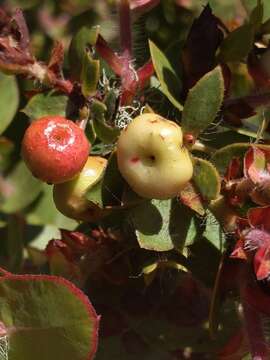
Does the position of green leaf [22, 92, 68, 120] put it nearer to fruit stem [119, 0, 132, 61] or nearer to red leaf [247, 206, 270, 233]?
fruit stem [119, 0, 132, 61]

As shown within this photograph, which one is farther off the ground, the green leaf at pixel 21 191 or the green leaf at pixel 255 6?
the green leaf at pixel 255 6

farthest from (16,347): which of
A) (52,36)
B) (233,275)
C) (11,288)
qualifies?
(52,36)

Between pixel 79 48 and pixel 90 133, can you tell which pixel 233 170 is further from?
pixel 79 48

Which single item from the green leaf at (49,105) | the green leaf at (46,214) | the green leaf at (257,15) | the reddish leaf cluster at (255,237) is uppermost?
the green leaf at (257,15)

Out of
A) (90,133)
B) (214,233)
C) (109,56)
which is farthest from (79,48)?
(214,233)

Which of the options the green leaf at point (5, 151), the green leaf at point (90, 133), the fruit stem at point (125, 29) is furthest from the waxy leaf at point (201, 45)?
the green leaf at point (5, 151)

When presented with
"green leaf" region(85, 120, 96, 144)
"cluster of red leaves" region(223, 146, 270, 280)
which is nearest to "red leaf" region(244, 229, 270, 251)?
"cluster of red leaves" region(223, 146, 270, 280)

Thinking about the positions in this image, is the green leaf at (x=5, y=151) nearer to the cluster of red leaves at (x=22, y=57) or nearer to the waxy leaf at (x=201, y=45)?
the cluster of red leaves at (x=22, y=57)
